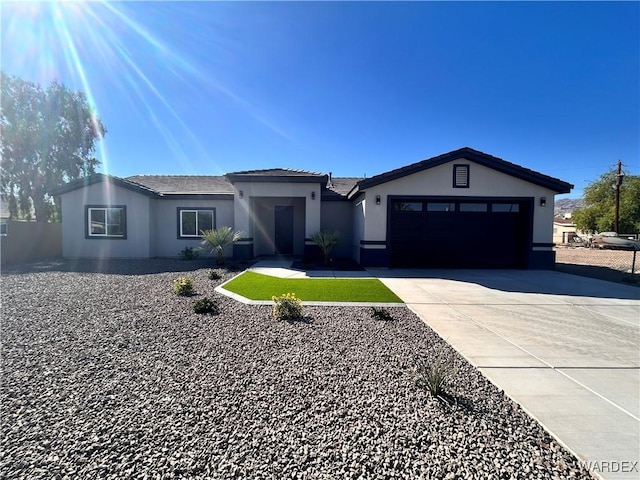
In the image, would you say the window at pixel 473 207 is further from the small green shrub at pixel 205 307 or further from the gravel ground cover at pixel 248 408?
the small green shrub at pixel 205 307

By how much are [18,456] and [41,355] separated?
225cm

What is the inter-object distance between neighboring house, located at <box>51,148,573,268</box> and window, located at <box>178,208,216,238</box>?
0.17 feet

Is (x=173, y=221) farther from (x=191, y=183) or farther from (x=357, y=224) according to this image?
(x=357, y=224)

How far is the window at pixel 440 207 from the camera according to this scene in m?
11.9

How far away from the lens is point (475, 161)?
1147 cm

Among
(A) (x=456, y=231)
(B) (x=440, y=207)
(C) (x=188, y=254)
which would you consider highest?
(B) (x=440, y=207)

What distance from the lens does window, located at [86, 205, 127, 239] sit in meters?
13.8

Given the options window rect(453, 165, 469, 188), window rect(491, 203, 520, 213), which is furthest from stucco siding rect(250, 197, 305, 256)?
window rect(491, 203, 520, 213)

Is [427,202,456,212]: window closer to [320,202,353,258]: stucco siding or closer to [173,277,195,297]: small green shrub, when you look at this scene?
[320,202,353,258]: stucco siding

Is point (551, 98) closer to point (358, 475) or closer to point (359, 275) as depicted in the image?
point (359, 275)

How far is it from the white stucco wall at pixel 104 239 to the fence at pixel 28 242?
1.49m

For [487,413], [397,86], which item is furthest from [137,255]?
[487,413]

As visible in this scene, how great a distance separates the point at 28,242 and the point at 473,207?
67.1ft

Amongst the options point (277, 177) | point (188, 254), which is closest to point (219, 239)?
point (188, 254)
